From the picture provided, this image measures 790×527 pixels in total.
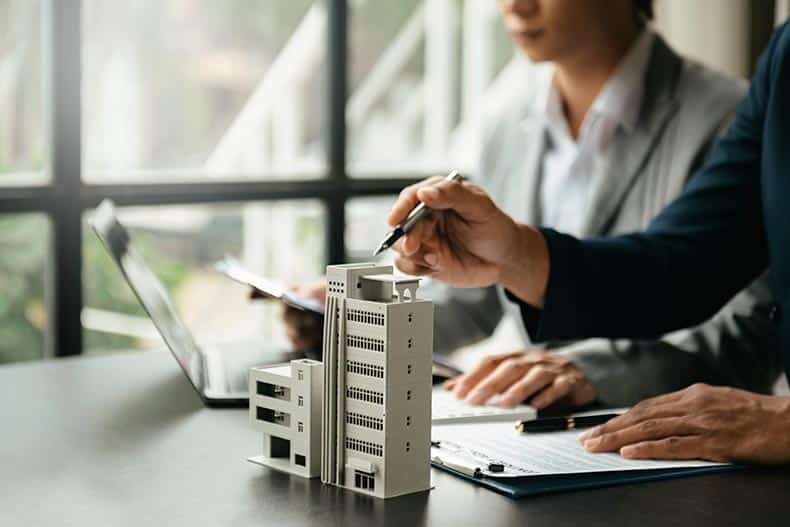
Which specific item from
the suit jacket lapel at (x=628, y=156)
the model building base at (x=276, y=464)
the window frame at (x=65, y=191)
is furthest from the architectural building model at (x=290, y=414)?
the window frame at (x=65, y=191)

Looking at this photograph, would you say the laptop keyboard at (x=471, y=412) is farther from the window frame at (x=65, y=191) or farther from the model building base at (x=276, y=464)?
the window frame at (x=65, y=191)

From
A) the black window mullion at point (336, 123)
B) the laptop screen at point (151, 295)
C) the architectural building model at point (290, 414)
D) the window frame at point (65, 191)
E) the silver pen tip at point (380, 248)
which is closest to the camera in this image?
the architectural building model at point (290, 414)

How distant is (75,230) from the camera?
9.27ft

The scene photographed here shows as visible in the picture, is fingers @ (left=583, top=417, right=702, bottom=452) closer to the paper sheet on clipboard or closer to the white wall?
the paper sheet on clipboard

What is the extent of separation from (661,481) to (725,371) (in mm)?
664

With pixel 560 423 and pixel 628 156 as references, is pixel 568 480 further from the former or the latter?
pixel 628 156

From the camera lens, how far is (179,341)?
5.09 ft

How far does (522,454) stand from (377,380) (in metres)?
0.24

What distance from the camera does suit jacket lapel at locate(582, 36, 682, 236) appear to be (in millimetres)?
2129

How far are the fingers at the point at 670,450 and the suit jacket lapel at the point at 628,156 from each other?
0.98 meters

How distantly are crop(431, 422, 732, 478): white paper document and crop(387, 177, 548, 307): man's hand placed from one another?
223 millimetres

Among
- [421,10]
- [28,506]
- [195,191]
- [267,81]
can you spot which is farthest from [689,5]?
[28,506]

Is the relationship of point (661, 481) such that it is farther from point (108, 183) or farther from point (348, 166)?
point (348, 166)

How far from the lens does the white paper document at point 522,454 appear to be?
115 centimetres
